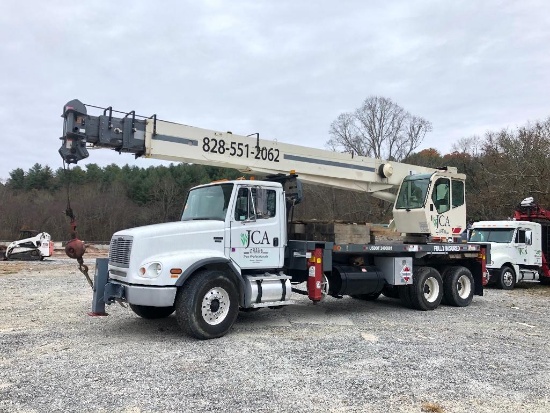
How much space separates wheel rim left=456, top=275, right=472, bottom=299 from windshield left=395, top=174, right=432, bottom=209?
7.80 feet

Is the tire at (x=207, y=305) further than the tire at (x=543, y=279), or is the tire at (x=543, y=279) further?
the tire at (x=543, y=279)

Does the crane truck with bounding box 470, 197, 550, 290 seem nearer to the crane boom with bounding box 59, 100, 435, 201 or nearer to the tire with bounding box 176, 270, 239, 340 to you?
the crane boom with bounding box 59, 100, 435, 201

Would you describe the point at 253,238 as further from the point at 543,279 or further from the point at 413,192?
the point at 543,279

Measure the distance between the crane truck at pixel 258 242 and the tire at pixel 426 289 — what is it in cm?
3

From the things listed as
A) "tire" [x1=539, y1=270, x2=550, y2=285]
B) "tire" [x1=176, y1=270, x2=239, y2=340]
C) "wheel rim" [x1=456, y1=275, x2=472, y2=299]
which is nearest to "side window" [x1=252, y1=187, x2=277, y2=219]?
"tire" [x1=176, y1=270, x2=239, y2=340]

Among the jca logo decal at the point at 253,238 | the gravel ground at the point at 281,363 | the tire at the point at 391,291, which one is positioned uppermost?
the jca logo decal at the point at 253,238

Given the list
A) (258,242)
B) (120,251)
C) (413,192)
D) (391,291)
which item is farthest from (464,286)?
(120,251)

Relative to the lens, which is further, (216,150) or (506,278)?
(506,278)

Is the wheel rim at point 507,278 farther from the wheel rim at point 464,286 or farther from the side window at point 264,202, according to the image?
the side window at point 264,202

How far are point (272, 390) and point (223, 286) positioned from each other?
2.75m

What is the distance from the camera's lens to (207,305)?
7719 mm

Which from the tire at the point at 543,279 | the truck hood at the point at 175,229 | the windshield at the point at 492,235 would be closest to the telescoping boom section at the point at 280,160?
the truck hood at the point at 175,229

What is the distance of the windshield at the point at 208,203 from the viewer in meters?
8.49

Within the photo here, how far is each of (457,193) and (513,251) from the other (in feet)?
22.0
